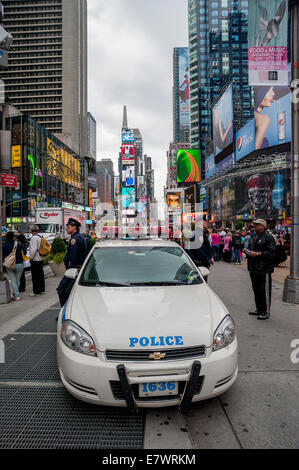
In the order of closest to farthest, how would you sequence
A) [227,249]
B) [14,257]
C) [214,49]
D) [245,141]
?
1. [14,257]
2. [227,249]
3. [245,141]
4. [214,49]

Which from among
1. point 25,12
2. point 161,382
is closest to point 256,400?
point 161,382

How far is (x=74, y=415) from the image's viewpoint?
9.33 ft

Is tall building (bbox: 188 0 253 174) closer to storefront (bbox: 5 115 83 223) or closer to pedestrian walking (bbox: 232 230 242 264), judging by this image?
storefront (bbox: 5 115 83 223)

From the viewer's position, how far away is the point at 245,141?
178 feet

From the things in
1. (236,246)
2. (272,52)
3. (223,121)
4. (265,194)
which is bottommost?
(236,246)

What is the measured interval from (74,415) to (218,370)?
4.46 feet

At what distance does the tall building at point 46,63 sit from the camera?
104 meters

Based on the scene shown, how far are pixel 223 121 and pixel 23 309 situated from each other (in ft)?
193

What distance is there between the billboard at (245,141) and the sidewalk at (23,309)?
49.7m

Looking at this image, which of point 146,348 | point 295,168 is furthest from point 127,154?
point 146,348

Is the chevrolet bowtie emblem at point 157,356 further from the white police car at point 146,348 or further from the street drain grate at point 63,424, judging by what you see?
the street drain grate at point 63,424

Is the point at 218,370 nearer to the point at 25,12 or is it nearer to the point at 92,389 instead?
the point at 92,389

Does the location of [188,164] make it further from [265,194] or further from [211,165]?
[211,165]
